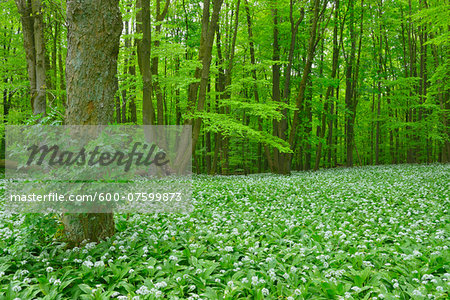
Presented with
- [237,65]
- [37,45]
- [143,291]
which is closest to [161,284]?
[143,291]

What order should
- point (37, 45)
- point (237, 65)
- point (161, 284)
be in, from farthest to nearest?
point (237, 65), point (37, 45), point (161, 284)

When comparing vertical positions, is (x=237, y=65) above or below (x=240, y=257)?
above

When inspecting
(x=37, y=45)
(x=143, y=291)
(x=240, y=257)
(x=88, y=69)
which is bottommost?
(x=240, y=257)

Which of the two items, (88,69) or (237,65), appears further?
(237,65)

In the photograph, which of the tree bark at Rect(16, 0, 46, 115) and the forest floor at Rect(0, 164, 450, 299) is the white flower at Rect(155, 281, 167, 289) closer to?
the forest floor at Rect(0, 164, 450, 299)

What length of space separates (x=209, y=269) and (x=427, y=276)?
2.50 metres

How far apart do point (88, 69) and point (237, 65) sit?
13.2 metres

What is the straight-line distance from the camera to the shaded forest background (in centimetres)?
1020

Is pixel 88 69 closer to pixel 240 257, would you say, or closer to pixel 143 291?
pixel 143 291

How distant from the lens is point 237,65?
53.9 ft

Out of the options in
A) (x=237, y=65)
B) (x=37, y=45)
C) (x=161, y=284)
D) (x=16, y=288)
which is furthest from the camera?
(x=237, y=65)

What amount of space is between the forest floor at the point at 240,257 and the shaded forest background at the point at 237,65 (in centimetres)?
201

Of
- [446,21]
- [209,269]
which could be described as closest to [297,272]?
[209,269]

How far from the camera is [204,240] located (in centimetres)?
457
